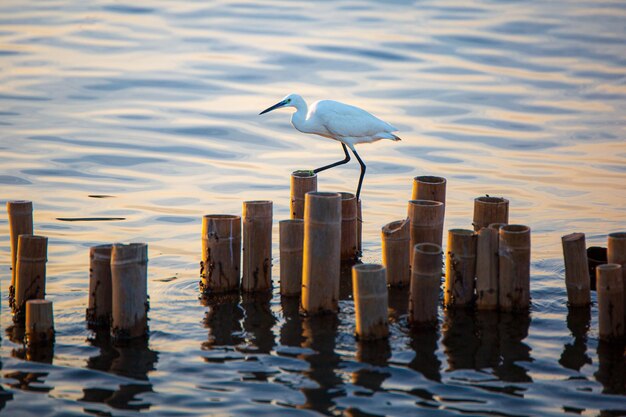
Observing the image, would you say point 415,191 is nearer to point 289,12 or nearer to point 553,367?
point 553,367

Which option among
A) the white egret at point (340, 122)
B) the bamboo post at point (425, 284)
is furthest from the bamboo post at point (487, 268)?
the white egret at point (340, 122)

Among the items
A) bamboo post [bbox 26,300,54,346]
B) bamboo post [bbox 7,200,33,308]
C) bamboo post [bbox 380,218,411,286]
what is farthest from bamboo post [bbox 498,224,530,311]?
bamboo post [bbox 7,200,33,308]

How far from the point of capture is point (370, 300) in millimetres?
8289

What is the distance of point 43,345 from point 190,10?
23.8 m

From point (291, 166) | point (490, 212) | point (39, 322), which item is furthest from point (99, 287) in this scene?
point (291, 166)

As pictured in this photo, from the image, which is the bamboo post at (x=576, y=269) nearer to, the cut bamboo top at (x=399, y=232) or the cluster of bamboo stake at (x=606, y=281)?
the cluster of bamboo stake at (x=606, y=281)

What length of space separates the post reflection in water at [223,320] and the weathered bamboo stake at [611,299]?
316cm

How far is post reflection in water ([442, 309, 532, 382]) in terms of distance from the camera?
8.29 m

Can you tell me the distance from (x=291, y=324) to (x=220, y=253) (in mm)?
1079

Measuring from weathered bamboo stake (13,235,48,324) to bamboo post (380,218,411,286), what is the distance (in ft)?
10.8

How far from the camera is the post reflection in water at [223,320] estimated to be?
29.1 ft

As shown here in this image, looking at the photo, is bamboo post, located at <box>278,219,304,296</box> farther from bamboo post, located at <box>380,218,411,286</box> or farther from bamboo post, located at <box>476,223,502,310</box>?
bamboo post, located at <box>476,223,502,310</box>

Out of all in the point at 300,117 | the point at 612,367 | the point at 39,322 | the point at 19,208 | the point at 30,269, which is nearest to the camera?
the point at 612,367

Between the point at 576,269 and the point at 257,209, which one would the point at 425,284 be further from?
the point at 257,209
